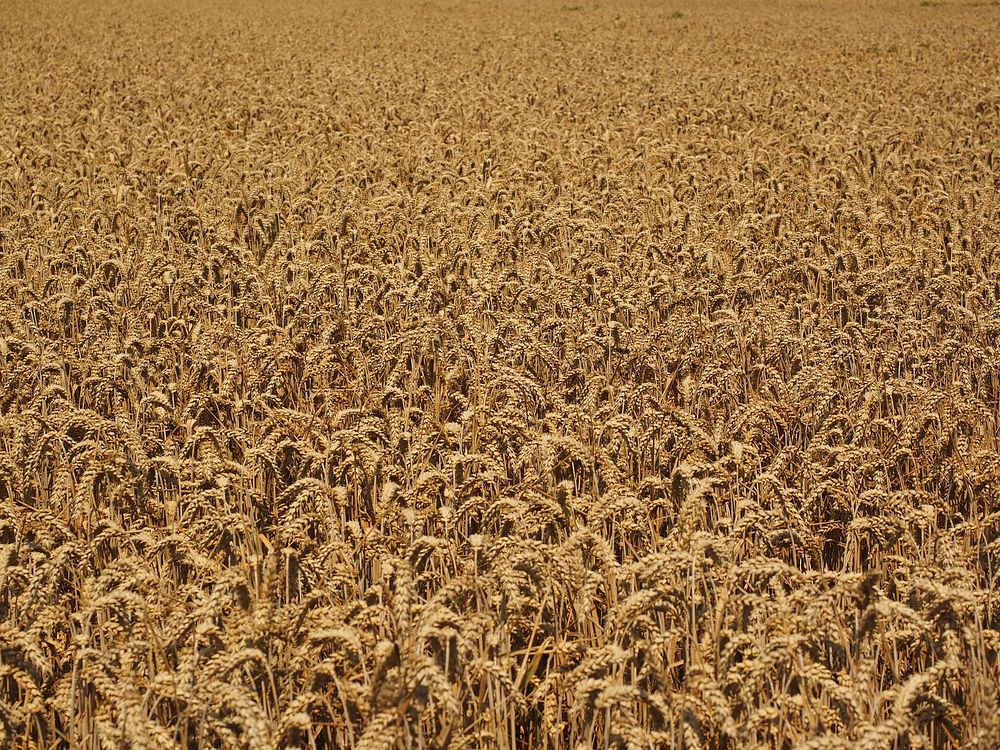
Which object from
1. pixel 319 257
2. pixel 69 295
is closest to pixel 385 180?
pixel 319 257

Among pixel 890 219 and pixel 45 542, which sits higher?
pixel 890 219

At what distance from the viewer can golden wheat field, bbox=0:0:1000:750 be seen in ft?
7.79

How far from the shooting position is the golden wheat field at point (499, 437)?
7.79 ft

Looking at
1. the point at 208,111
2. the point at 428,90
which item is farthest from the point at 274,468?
the point at 428,90

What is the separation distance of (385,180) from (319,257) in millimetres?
2094

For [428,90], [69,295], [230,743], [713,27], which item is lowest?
[230,743]

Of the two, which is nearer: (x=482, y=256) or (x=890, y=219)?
(x=482, y=256)

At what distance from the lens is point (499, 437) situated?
3.81m

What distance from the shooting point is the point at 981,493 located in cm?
355

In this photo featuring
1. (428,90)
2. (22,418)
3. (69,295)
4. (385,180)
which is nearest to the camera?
(22,418)

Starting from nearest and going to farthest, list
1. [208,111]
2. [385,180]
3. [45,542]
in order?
[45,542] → [385,180] → [208,111]

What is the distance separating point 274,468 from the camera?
339 centimetres

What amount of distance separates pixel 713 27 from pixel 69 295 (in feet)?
68.4

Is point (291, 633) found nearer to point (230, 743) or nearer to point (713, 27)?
point (230, 743)
